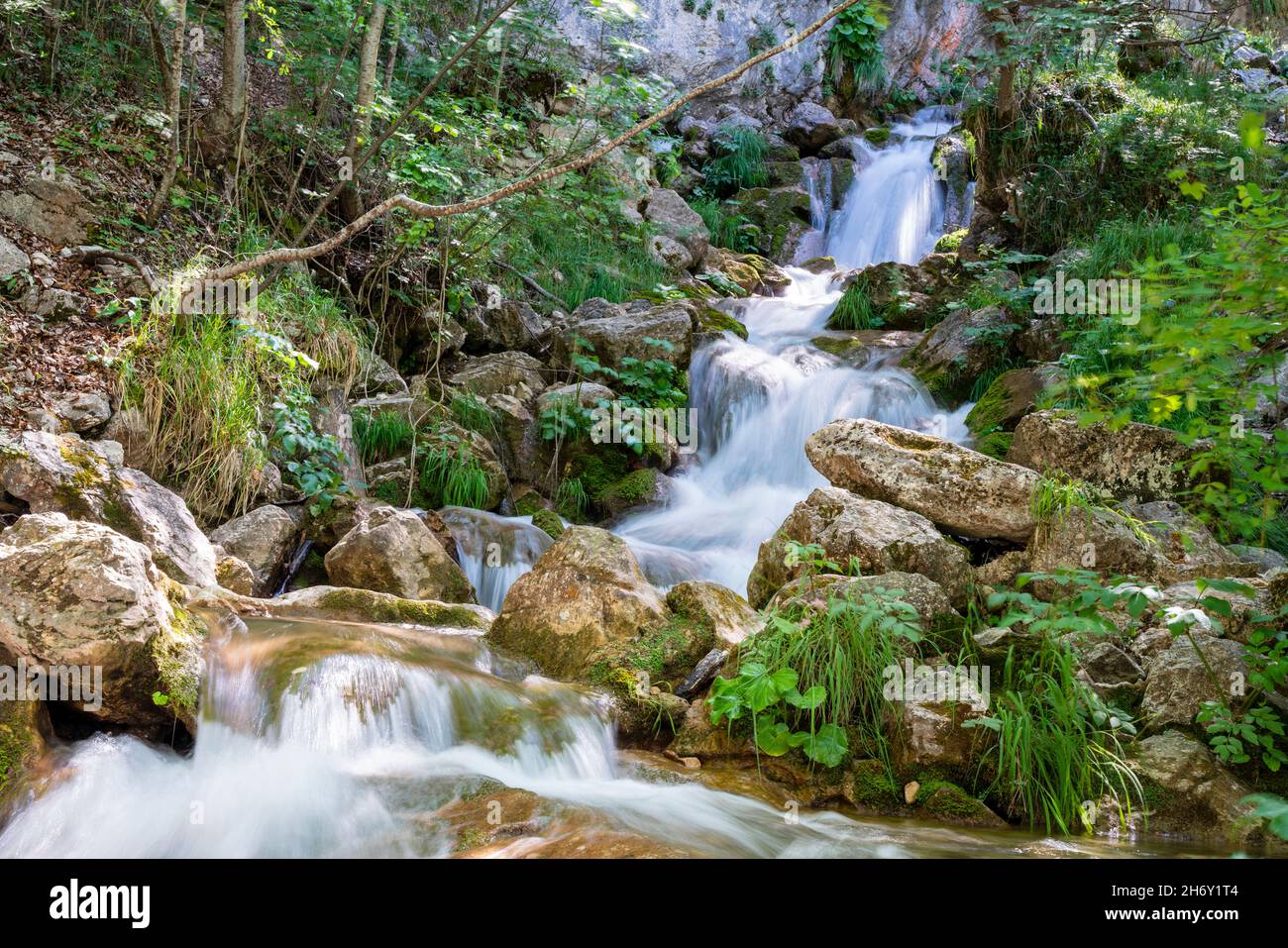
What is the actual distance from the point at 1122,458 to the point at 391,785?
4.99 meters

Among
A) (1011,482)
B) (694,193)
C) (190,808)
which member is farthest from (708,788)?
(694,193)

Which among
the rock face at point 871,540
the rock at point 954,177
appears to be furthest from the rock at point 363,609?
the rock at point 954,177

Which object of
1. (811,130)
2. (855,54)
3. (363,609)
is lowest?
(363,609)

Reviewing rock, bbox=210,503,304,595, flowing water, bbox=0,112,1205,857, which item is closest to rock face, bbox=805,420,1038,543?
flowing water, bbox=0,112,1205,857

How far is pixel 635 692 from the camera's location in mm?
4191

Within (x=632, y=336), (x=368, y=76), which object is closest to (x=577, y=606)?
(x=632, y=336)

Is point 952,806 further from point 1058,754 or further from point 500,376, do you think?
point 500,376

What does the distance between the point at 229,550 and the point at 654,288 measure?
22.6ft

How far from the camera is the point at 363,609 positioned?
4.85 meters

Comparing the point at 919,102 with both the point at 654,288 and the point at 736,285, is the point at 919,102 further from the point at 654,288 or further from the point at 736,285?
the point at 654,288

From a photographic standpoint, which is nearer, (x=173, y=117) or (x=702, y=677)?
(x=702, y=677)
